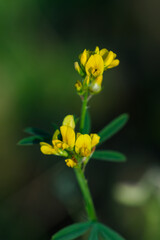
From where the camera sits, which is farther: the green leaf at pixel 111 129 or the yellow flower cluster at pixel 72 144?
the green leaf at pixel 111 129

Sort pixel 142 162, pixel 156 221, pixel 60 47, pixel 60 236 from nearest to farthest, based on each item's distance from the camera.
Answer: pixel 60 236 → pixel 156 221 → pixel 142 162 → pixel 60 47

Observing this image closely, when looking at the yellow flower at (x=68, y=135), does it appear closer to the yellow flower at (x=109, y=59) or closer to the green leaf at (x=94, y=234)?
the yellow flower at (x=109, y=59)

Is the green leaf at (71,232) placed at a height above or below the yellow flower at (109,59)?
below

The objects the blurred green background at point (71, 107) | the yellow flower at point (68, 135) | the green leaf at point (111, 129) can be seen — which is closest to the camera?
the yellow flower at point (68, 135)

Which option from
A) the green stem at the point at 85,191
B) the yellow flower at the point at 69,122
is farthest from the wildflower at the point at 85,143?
the green stem at the point at 85,191

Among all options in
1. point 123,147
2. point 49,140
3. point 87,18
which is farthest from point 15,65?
point 49,140

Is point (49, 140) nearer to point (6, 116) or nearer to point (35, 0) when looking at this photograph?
point (6, 116)

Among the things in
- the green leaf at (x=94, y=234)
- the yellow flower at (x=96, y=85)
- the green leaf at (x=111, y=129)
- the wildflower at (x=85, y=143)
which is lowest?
the green leaf at (x=94, y=234)
